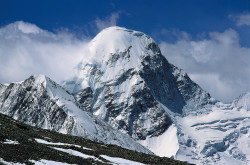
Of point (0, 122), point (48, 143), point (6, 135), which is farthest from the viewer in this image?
point (0, 122)

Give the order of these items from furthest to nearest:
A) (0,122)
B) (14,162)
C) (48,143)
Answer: (0,122) → (48,143) → (14,162)

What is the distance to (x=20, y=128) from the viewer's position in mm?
67500

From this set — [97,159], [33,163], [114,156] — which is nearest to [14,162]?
[33,163]

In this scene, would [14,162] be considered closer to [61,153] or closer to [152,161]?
[61,153]

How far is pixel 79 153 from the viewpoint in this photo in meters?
56.1

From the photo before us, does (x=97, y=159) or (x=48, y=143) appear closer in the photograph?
(x=97, y=159)

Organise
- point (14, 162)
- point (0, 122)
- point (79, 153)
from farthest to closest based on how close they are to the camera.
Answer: point (0, 122), point (79, 153), point (14, 162)

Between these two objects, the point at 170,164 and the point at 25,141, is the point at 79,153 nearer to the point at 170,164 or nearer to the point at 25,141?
the point at 25,141

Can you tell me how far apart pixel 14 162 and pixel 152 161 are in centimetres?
2839

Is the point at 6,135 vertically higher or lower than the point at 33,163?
higher

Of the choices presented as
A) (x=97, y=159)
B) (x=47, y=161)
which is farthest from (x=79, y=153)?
(x=47, y=161)

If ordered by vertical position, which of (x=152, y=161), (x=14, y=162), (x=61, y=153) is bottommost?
(x=14, y=162)

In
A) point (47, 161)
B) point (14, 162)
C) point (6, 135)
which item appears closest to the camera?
point (14, 162)

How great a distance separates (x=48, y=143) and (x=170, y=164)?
1823 cm
